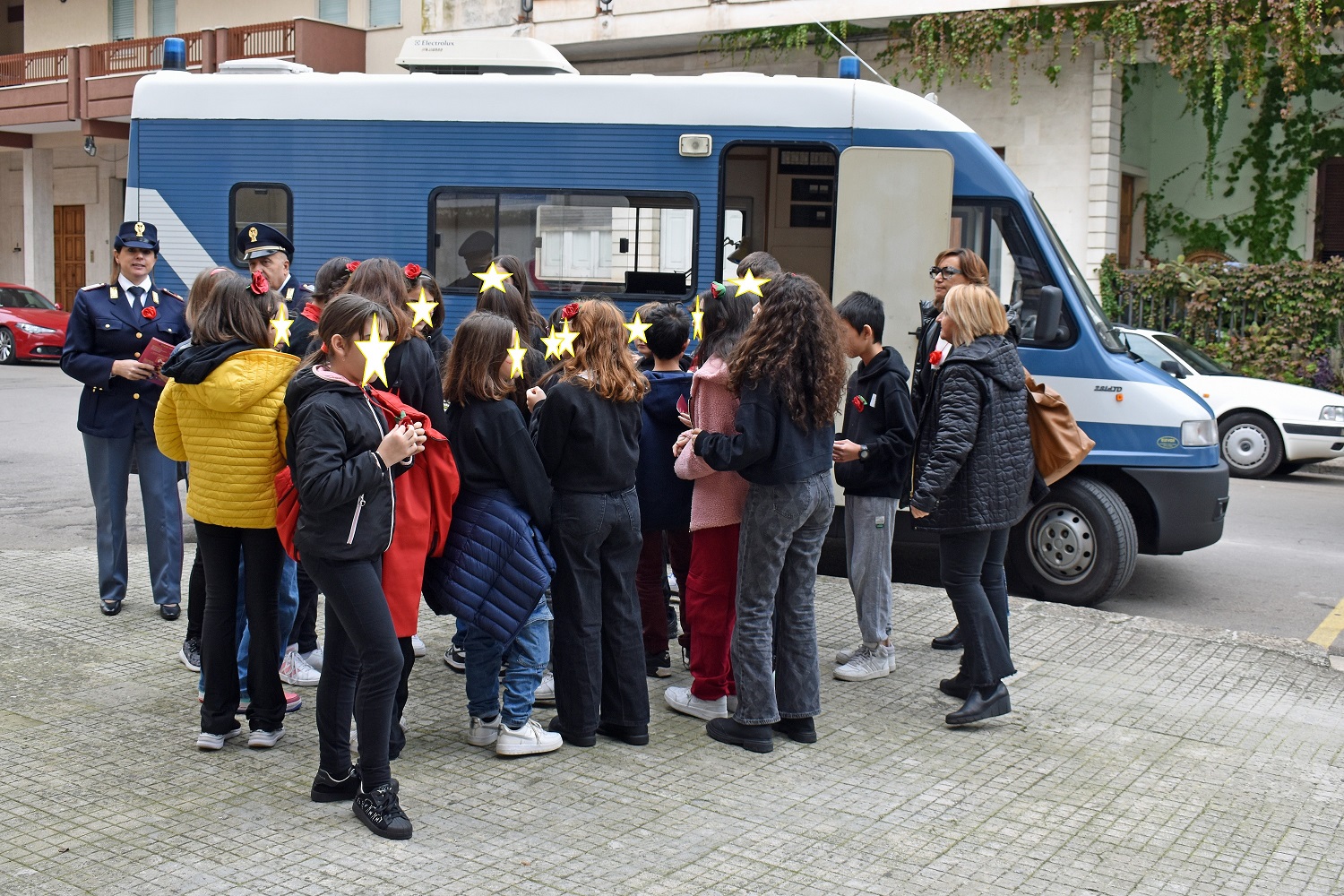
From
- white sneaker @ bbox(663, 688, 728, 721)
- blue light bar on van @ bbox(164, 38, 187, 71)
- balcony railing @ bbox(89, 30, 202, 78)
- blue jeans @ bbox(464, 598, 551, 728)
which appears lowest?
white sneaker @ bbox(663, 688, 728, 721)

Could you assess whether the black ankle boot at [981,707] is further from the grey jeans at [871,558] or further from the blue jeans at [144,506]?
the blue jeans at [144,506]

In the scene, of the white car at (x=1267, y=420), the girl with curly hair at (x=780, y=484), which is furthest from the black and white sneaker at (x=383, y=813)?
the white car at (x=1267, y=420)

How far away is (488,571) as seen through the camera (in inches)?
183

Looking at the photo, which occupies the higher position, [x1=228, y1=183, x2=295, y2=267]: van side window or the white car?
[x1=228, y1=183, x2=295, y2=267]: van side window

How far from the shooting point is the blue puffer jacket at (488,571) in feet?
15.2

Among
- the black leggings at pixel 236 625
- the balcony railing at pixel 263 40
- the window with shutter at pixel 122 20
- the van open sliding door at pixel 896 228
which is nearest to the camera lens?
the black leggings at pixel 236 625

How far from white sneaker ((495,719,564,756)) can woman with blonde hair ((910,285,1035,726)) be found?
1657 mm

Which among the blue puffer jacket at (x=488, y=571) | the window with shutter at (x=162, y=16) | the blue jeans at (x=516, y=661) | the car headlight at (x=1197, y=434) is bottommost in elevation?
the blue jeans at (x=516, y=661)

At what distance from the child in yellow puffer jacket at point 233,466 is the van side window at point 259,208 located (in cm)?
429

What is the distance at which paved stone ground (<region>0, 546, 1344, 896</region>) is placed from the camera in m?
3.96

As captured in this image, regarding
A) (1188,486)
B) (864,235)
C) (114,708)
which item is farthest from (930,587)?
(114,708)

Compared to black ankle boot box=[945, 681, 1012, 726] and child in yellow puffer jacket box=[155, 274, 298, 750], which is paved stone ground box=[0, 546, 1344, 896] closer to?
black ankle boot box=[945, 681, 1012, 726]

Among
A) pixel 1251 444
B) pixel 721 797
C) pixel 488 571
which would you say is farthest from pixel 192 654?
pixel 1251 444

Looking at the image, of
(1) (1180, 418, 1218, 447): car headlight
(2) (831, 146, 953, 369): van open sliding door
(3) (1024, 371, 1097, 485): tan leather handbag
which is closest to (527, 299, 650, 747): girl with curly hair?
(3) (1024, 371, 1097, 485): tan leather handbag
